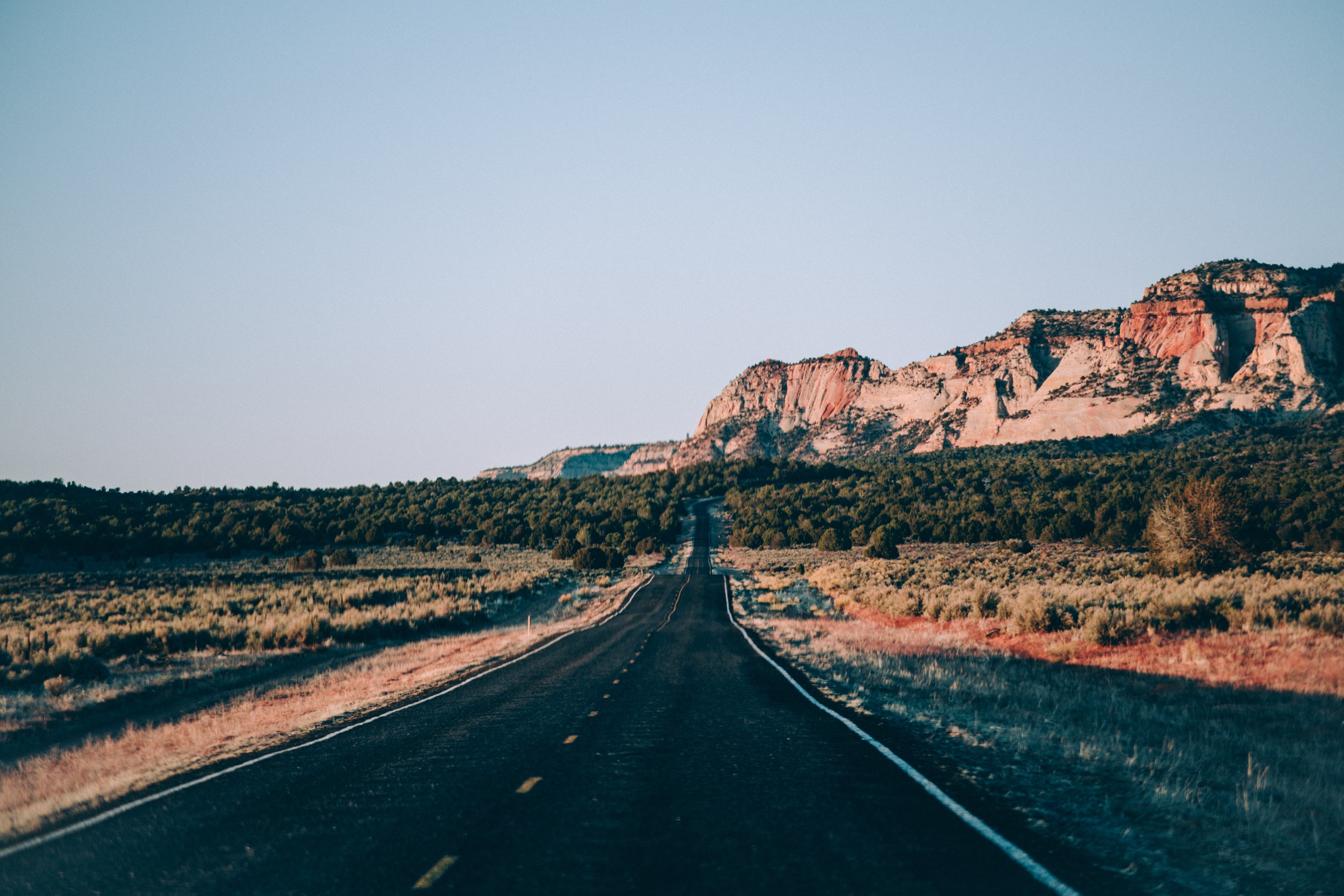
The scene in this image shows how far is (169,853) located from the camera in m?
5.76

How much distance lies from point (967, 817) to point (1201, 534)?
31.8 meters

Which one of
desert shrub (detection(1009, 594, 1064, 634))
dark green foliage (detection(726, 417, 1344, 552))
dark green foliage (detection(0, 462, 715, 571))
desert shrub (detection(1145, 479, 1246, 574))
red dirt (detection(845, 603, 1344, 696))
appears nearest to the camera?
red dirt (detection(845, 603, 1344, 696))

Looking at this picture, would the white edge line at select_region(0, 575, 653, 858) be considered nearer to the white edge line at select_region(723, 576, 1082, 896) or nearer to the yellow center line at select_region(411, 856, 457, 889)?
the yellow center line at select_region(411, 856, 457, 889)

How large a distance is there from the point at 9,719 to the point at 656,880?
52.0 ft

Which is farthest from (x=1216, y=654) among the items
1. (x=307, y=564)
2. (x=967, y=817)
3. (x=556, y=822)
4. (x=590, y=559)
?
→ (x=307, y=564)

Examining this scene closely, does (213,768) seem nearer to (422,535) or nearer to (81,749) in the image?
(81,749)

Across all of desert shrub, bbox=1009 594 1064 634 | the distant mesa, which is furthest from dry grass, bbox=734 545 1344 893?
Result: the distant mesa

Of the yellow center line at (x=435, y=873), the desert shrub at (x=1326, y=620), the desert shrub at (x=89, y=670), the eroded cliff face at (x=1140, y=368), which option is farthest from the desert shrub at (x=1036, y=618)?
the eroded cliff face at (x=1140, y=368)

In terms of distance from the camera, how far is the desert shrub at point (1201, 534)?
29.8 meters

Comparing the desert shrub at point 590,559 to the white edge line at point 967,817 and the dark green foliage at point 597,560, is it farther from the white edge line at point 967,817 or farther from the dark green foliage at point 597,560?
the white edge line at point 967,817

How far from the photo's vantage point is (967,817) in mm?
6027

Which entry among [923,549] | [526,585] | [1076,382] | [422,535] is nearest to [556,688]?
[526,585]

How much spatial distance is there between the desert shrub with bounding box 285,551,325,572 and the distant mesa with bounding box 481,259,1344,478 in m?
108

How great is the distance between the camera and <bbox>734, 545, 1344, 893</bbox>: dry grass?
18.0ft
